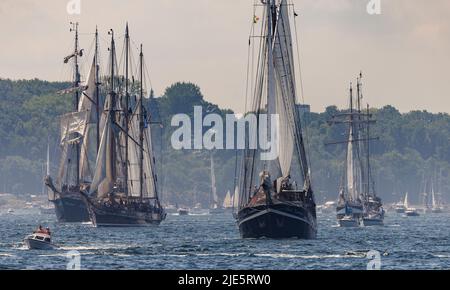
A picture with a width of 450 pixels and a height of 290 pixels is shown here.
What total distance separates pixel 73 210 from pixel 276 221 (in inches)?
3381

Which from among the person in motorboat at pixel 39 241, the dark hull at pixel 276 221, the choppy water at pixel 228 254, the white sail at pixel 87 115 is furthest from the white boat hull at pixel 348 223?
the person in motorboat at pixel 39 241

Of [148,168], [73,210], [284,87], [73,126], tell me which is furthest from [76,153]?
[284,87]

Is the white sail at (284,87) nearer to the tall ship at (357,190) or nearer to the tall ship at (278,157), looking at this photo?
the tall ship at (278,157)

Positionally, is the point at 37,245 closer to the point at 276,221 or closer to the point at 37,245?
the point at 37,245

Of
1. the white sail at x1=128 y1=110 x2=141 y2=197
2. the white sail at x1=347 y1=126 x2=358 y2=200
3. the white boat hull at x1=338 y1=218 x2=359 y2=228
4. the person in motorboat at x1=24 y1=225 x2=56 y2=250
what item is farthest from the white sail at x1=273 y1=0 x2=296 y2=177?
the white sail at x1=347 y1=126 x2=358 y2=200

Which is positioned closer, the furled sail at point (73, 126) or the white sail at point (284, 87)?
the white sail at point (284, 87)

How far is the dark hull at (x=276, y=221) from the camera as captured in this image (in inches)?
3760

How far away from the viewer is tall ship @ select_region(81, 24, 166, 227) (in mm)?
145375

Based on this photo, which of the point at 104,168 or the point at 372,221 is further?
the point at 372,221

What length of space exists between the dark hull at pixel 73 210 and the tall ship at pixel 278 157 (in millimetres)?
76858

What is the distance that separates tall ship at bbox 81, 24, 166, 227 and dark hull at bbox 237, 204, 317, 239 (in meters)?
47.7

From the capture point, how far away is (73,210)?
178875 millimetres
